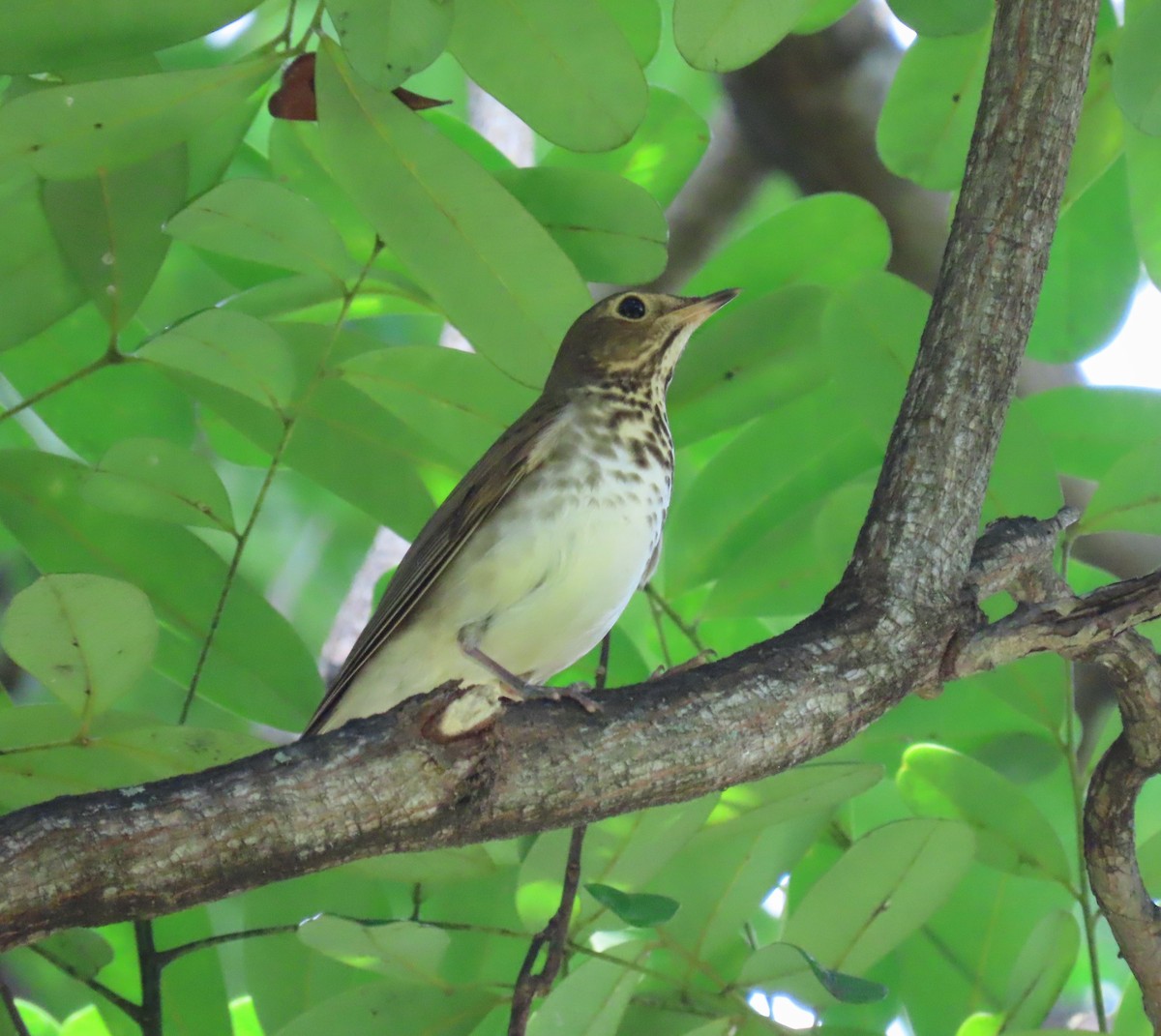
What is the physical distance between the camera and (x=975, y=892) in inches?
131

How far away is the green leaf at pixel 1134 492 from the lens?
298 cm

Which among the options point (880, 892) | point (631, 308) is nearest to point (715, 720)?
point (880, 892)

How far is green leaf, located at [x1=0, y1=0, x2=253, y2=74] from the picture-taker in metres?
2.49

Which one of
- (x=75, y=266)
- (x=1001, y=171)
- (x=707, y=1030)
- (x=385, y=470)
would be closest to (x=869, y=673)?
(x=707, y=1030)

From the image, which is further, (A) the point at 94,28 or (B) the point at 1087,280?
(B) the point at 1087,280

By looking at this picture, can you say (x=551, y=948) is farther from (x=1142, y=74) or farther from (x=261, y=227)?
(x=1142, y=74)

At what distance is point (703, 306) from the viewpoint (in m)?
3.81

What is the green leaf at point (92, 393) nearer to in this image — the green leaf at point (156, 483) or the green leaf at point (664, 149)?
the green leaf at point (156, 483)

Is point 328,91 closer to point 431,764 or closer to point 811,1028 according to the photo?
point 431,764

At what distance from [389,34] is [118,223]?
827mm

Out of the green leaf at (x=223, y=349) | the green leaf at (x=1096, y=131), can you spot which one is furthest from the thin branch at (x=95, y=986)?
the green leaf at (x=1096, y=131)

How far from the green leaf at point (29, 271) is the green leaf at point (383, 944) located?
1.36 metres

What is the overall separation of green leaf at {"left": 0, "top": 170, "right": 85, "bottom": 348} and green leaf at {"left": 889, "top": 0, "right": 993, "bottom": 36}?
5.57 ft

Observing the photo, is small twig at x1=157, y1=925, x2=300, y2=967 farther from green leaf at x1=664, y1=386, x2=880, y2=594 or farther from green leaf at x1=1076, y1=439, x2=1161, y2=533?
green leaf at x1=1076, y1=439, x2=1161, y2=533
